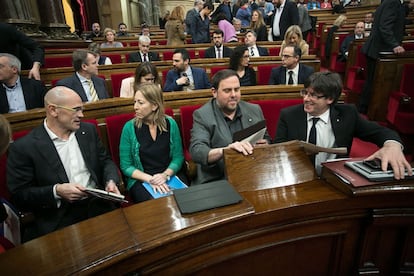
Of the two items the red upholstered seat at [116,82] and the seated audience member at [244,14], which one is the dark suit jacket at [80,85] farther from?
the seated audience member at [244,14]

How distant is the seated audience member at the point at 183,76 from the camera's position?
307 centimetres

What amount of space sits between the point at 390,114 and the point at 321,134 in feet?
6.12

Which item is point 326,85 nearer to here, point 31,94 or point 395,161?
point 395,161

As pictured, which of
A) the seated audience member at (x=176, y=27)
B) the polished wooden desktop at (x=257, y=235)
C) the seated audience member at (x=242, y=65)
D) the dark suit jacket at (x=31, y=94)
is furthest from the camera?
the seated audience member at (x=176, y=27)

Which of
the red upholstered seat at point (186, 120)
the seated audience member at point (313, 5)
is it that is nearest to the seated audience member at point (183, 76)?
the red upholstered seat at point (186, 120)

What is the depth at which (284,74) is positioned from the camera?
3025 mm

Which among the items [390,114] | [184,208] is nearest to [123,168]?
[184,208]

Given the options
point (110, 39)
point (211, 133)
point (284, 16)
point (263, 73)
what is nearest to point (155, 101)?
point (211, 133)

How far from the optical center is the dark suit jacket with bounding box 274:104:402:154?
1561mm

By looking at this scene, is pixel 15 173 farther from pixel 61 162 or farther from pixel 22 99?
pixel 22 99

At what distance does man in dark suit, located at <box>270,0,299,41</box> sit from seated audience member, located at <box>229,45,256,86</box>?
228cm

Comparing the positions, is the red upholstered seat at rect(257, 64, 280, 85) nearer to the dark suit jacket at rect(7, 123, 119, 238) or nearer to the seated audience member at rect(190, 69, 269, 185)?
the seated audience member at rect(190, 69, 269, 185)

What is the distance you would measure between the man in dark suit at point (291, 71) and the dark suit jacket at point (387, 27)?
1.17 meters

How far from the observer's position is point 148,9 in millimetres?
11891
